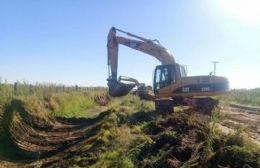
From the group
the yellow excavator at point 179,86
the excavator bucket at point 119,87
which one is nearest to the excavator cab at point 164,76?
the yellow excavator at point 179,86

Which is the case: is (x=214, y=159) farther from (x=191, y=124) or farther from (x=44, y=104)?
(x=44, y=104)

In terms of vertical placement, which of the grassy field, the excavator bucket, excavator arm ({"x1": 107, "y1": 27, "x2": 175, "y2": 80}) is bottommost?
the grassy field

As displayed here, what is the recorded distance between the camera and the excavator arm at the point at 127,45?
82.6ft

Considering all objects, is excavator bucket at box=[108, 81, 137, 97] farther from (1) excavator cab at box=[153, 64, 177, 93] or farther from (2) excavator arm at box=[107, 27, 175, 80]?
(1) excavator cab at box=[153, 64, 177, 93]

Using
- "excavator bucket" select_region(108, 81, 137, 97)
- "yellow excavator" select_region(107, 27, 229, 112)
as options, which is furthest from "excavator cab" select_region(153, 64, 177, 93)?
"excavator bucket" select_region(108, 81, 137, 97)

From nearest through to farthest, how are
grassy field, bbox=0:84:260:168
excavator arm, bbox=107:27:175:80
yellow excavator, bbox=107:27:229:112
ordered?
grassy field, bbox=0:84:260:168, yellow excavator, bbox=107:27:229:112, excavator arm, bbox=107:27:175:80

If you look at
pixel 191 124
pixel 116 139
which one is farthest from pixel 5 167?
pixel 191 124

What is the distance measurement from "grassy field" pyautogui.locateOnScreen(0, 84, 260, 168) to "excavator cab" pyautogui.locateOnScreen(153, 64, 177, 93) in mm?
1569

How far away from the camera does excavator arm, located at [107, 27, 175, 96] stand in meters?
25.2

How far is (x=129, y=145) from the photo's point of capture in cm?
1322

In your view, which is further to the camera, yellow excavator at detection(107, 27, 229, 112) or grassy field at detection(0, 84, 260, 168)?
yellow excavator at detection(107, 27, 229, 112)

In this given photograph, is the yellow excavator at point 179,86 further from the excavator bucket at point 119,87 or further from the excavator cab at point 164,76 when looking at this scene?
the excavator bucket at point 119,87

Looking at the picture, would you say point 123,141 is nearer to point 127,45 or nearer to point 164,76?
point 164,76

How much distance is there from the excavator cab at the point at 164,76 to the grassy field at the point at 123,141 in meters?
Result: 1.57
